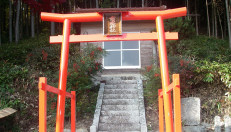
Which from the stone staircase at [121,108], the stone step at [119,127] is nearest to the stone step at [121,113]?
the stone staircase at [121,108]

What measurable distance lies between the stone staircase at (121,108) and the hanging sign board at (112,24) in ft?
7.72

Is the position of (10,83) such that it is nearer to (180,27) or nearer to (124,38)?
(124,38)

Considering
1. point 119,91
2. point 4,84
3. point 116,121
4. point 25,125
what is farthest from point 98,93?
point 4,84

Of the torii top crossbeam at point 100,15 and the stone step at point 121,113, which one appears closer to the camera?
the torii top crossbeam at point 100,15

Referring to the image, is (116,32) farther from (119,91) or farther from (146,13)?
(119,91)

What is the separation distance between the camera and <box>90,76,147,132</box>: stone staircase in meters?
5.45

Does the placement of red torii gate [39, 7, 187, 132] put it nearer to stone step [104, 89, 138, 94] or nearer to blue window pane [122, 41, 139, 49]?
stone step [104, 89, 138, 94]

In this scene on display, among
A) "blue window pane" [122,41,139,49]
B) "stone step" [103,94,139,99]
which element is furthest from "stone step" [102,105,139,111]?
"blue window pane" [122,41,139,49]

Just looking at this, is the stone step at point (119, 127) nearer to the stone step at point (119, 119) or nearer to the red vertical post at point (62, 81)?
the stone step at point (119, 119)

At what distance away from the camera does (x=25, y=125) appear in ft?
18.8

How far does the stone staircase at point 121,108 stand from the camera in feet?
17.9

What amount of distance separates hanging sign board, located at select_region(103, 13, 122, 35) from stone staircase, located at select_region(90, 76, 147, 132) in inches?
92.6

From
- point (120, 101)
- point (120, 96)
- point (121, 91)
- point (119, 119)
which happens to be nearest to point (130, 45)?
point (121, 91)

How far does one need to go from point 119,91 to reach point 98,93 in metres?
0.67
